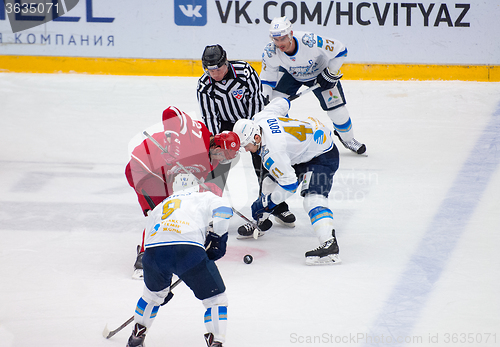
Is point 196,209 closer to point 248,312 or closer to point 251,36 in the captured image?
point 248,312

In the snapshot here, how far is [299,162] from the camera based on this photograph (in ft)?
11.4

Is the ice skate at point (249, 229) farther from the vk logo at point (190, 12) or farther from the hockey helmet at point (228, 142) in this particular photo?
the vk logo at point (190, 12)

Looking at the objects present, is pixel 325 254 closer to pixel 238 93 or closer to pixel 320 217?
pixel 320 217

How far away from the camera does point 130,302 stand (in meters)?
2.97

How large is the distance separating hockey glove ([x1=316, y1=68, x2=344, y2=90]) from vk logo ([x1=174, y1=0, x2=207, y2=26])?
2561mm

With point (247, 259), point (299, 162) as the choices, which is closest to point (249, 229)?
point (247, 259)

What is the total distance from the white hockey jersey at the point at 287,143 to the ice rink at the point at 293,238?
20.7 inches

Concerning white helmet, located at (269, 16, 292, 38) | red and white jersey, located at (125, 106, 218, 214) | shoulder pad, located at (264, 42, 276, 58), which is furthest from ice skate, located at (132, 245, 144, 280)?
shoulder pad, located at (264, 42, 276, 58)

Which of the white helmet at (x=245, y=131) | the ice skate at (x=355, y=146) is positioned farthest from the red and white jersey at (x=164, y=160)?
the ice skate at (x=355, y=146)

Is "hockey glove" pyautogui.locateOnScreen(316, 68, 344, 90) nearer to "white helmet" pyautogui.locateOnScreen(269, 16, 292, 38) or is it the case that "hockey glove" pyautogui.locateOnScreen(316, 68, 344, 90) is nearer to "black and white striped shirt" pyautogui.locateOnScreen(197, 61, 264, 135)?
"white helmet" pyautogui.locateOnScreen(269, 16, 292, 38)

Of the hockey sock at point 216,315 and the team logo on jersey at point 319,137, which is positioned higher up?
the team logo on jersey at point 319,137

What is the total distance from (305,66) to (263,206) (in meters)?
1.63

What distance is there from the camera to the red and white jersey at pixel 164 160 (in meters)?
2.84

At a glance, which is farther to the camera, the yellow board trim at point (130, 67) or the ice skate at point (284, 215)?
the yellow board trim at point (130, 67)
